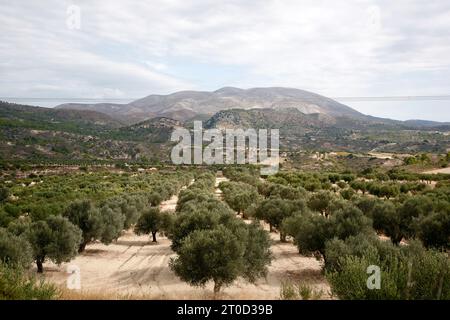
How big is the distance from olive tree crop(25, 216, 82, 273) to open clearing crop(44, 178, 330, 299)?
1152 millimetres

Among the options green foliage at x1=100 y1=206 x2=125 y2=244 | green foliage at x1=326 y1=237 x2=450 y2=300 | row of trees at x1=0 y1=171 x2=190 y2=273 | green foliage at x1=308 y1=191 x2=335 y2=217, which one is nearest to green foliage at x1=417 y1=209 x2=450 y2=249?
green foliage at x1=326 y1=237 x2=450 y2=300

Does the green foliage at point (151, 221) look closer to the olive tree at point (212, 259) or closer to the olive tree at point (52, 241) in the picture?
the olive tree at point (52, 241)

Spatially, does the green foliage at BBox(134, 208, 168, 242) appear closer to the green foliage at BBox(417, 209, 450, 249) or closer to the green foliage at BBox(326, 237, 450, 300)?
the green foliage at BBox(417, 209, 450, 249)

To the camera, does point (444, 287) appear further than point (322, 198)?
No

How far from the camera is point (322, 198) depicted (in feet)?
172

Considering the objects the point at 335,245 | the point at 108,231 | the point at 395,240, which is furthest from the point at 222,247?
the point at 395,240

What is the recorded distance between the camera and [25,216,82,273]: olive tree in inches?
1130

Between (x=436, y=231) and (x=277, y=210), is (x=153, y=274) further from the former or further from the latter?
(x=436, y=231)

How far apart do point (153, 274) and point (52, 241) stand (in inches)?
285
